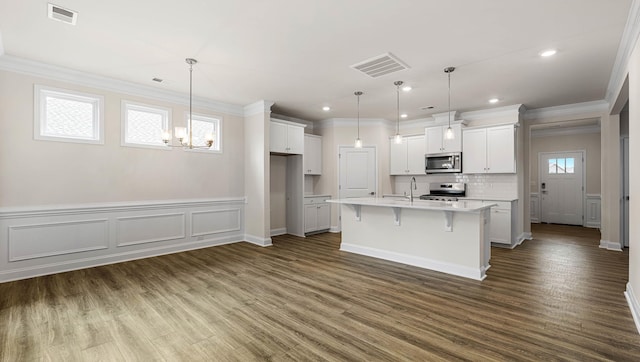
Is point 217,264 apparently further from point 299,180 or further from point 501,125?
point 501,125

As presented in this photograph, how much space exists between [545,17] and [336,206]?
5.35 m

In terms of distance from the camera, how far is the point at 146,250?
16.4 ft

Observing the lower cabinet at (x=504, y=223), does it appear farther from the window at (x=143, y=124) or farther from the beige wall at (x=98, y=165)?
the window at (x=143, y=124)

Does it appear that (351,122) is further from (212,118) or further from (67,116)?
(67,116)

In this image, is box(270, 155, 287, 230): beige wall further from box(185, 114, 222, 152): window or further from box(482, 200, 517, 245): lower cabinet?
box(482, 200, 517, 245): lower cabinet

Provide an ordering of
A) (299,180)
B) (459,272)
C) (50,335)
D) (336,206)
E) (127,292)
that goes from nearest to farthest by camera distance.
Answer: (50,335) → (127,292) → (459,272) → (299,180) → (336,206)

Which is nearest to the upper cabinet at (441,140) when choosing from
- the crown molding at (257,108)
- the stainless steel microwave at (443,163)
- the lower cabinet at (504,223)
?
the stainless steel microwave at (443,163)

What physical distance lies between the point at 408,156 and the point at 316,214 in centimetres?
262

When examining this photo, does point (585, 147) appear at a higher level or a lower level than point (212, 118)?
lower

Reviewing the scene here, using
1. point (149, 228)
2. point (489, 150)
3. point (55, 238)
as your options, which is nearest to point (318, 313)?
point (149, 228)

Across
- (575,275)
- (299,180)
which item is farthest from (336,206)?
(575,275)

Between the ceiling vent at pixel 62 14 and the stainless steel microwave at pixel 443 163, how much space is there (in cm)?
636

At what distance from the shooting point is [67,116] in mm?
4320

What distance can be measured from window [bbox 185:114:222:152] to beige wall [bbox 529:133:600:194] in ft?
25.2
